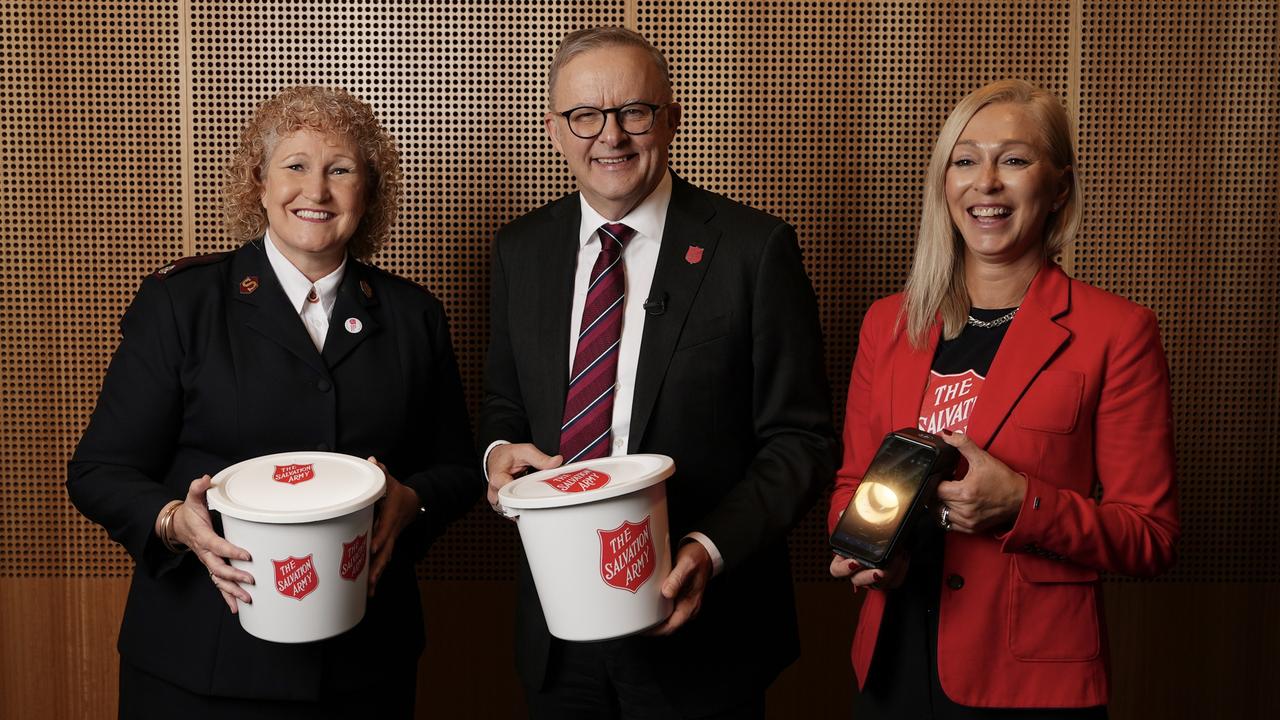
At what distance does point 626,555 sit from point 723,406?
1.87ft

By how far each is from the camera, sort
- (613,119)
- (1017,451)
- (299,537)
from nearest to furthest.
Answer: (299,537) < (1017,451) < (613,119)

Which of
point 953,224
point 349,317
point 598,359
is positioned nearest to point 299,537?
point 349,317

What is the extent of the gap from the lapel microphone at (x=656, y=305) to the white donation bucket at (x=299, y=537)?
0.67 meters

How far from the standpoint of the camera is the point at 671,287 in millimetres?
2037

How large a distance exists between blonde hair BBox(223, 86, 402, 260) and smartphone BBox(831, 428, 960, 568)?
4.65ft

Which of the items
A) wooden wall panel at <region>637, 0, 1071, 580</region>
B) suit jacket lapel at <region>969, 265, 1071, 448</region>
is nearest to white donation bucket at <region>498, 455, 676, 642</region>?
suit jacket lapel at <region>969, 265, 1071, 448</region>

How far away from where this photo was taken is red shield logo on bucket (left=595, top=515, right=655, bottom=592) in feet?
5.09

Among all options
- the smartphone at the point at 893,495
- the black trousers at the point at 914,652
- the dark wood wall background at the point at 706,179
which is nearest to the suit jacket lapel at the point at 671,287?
the smartphone at the point at 893,495

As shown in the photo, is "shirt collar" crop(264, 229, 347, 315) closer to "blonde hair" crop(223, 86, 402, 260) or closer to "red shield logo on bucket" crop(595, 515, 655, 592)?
"blonde hair" crop(223, 86, 402, 260)

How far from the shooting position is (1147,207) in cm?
341

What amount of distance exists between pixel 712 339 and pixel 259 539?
39.7 inches

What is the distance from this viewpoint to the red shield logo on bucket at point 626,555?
155 cm

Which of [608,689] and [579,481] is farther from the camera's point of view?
[608,689]

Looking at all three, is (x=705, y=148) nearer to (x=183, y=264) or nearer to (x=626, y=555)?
(x=183, y=264)
